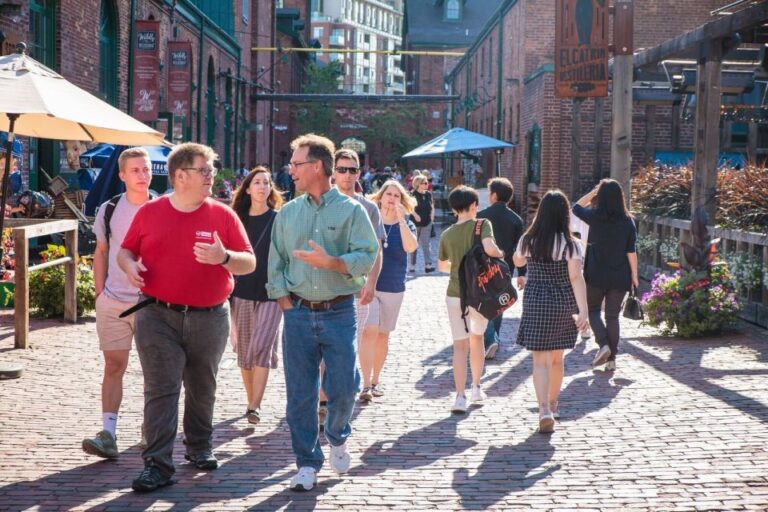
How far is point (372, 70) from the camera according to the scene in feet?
478

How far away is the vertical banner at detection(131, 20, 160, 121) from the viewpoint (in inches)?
914

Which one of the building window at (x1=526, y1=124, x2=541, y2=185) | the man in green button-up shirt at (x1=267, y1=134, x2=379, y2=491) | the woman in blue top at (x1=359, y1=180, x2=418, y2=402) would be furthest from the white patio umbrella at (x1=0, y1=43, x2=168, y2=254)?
the building window at (x1=526, y1=124, x2=541, y2=185)

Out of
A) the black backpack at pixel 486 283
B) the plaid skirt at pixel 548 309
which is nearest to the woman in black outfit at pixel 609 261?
the black backpack at pixel 486 283

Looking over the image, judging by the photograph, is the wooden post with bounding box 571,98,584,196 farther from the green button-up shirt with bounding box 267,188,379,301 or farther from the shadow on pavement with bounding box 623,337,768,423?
the green button-up shirt with bounding box 267,188,379,301

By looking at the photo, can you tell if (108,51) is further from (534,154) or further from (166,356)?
(166,356)

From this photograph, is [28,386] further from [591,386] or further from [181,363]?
[591,386]

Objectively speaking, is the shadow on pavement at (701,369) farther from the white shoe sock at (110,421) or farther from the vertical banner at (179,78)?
the vertical banner at (179,78)

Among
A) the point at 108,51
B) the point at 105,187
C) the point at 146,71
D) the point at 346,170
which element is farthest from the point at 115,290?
the point at 108,51

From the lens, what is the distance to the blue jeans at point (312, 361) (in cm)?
607

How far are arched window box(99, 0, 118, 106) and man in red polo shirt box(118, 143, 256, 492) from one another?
58.0 feet

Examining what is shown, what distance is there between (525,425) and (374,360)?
155 cm

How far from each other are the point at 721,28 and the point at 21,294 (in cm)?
895

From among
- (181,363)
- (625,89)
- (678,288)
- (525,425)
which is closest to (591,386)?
(525,425)

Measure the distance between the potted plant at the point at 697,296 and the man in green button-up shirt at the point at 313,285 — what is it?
6.69 m
